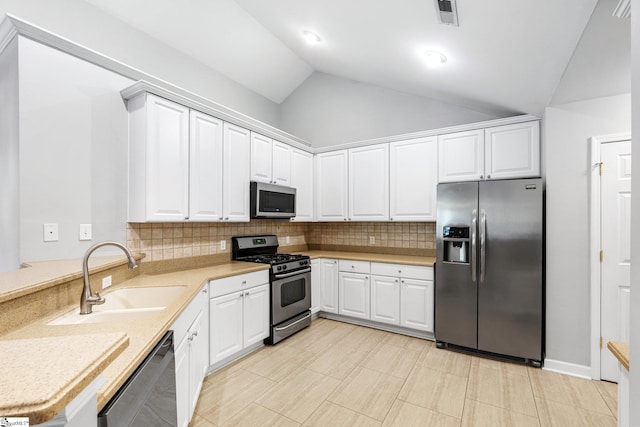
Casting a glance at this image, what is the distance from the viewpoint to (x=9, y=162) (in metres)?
1.98

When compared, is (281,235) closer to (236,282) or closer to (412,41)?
(236,282)

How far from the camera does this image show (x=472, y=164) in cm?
327

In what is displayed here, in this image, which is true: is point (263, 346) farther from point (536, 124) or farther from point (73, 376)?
point (536, 124)

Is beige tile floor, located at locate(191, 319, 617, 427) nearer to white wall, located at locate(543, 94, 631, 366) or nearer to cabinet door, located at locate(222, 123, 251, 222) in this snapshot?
white wall, located at locate(543, 94, 631, 366)

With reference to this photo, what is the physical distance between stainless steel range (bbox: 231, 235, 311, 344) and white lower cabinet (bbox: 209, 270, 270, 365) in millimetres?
110

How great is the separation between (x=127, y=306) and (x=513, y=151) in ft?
12.1

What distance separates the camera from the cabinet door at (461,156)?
3.23 m

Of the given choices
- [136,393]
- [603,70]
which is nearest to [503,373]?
[603,70]

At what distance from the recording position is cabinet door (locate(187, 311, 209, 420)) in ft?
6.20

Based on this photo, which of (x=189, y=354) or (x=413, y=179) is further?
(x=413, y=179)

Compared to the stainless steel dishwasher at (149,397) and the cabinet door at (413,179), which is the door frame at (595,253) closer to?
the cabinet door at (413,179)

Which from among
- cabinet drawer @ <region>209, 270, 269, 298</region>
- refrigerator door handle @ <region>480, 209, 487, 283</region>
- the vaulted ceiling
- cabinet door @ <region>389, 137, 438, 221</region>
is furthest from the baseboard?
cabinet drawer @ <region>209, 270, 269, 298</region>

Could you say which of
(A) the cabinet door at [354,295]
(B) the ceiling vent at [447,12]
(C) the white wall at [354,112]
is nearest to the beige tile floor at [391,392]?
(A) the cabinet door at [354,295]

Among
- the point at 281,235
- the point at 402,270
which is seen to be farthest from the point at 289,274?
the point at 402,270
